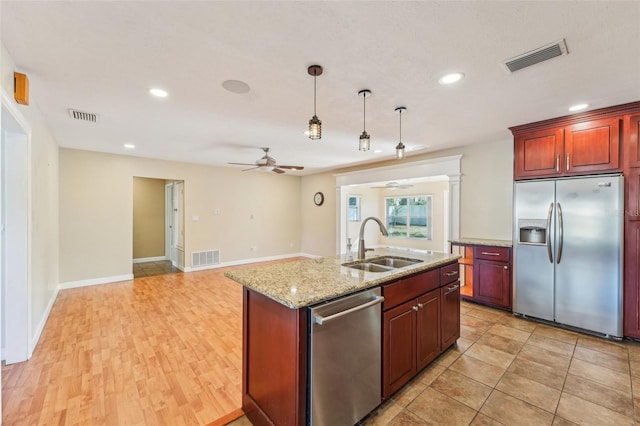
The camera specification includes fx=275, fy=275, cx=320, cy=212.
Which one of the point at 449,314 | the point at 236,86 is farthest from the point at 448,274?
the point at 236,86

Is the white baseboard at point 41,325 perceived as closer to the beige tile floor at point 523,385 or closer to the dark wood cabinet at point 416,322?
the beige tile floor at point 523,385

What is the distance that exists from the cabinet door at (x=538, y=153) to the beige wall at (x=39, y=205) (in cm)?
499

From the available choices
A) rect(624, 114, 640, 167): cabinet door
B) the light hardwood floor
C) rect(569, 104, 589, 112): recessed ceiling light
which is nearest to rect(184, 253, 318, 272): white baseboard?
the light hardwood floor

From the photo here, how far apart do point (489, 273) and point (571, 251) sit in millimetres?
967

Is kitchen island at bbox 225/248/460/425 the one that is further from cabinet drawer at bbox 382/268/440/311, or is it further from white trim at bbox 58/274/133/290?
white trim at bbox 58/274/133/290

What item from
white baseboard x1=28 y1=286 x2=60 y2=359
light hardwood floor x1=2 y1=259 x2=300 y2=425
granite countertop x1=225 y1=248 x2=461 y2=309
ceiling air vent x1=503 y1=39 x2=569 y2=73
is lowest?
light hardwood floor x1=2 y1=259 x2=300 y2=425

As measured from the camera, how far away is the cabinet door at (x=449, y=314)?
2506 millimetres

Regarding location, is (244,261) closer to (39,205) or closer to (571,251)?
(39,205)

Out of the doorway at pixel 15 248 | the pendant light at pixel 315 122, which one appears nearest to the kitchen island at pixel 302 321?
the pendant light at pixel 315 122

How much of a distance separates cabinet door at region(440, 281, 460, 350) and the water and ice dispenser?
1505 mm

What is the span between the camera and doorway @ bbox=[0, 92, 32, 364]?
8.03ft

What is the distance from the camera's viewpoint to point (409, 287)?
2096 millimetres

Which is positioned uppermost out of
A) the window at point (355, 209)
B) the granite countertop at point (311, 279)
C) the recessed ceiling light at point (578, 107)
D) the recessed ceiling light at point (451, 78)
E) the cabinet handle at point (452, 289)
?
the recessed ceiling light at point (578, 107)

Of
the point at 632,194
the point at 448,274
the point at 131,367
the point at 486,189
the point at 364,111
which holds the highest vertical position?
the point at 364,111
